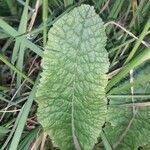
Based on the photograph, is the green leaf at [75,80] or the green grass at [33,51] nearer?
the green leaf at [75,80]

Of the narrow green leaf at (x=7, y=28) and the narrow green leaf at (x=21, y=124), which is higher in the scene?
the narrow green leaf at (x=7, y=28)

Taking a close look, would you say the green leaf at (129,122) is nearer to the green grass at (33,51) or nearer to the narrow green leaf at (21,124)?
the green grass at (33,51)

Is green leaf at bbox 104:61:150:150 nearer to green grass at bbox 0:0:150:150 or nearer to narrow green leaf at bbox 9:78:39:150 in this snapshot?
green grass at bbox 0:0:150:150

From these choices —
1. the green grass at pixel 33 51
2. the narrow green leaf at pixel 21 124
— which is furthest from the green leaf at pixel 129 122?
the narrow green leaf at pixel 21 124

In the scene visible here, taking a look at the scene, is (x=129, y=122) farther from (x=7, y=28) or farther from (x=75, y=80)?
(x=7, y=28)

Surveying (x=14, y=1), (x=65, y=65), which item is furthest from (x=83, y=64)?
(x=14, y=1)

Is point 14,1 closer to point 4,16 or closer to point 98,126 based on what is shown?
point 4,16

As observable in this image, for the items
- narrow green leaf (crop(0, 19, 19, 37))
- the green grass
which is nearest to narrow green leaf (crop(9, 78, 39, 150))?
the green grass
